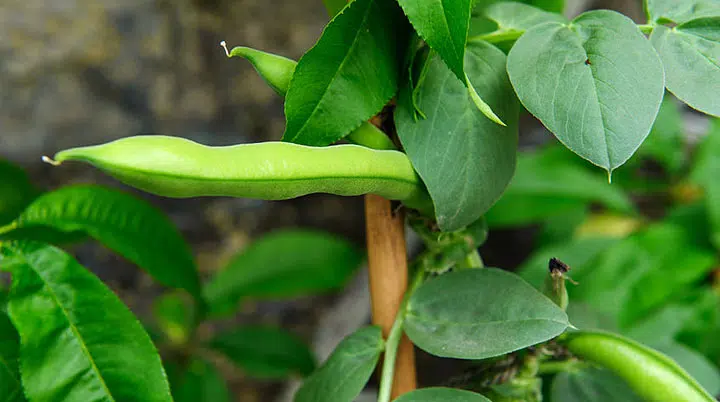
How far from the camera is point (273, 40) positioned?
107 centimetres

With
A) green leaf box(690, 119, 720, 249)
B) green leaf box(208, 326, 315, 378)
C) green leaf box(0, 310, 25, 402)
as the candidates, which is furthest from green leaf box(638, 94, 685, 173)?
green leaf box(0, 310, 25, 402)

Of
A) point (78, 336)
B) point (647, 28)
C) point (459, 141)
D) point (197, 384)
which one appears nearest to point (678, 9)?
point (647, 28)

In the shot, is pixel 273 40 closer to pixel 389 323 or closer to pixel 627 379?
pixel 389 323

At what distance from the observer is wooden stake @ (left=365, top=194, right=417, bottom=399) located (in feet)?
1.59

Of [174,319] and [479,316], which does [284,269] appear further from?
[479,316]

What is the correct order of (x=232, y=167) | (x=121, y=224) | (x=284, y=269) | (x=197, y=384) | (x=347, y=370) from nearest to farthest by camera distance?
(x=232, y=167), (x=347, y=370), (x=121, y=224), (x=197, y=384), (x=284, y=269)

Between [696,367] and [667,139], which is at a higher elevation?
[696,367]

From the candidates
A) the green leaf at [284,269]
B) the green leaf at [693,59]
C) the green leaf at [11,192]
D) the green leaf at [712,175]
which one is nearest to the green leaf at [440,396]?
the green leaf at [693,59]

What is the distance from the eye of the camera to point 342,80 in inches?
16.6

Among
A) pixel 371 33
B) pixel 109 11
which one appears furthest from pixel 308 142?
pixel 109 11

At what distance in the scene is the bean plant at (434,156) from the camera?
379mm

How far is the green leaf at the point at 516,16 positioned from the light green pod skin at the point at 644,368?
0.72 feet

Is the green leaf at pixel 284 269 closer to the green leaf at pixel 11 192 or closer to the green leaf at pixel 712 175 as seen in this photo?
the green leaf at pixel 11 192

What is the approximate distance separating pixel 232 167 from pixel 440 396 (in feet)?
0.65
